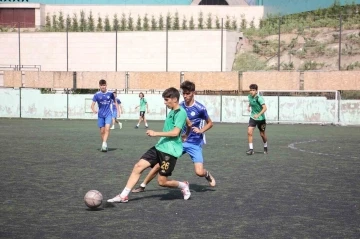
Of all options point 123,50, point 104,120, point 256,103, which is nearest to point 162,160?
point 256,103

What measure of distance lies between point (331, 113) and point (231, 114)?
21.4 feet

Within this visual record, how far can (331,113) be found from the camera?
4075 cm

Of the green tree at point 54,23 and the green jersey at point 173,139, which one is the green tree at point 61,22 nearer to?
the green tree at point 54,23

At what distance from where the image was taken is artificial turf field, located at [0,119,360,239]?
307 inches

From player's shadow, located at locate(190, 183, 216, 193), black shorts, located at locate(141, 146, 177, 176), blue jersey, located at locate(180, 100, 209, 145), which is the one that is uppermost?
blue jersey, located at locate(180, 100, 209, 145)

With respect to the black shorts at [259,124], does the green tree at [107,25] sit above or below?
above

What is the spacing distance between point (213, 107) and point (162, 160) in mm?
33868

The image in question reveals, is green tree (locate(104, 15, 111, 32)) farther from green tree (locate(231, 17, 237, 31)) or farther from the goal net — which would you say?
the goal net

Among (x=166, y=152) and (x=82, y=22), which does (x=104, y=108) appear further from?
(x=82, y=22)

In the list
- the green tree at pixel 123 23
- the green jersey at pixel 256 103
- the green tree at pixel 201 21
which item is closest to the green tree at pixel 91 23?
the green tree at pixel 123 23

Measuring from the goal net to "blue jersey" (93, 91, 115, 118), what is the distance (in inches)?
941

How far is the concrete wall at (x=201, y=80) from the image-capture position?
1955 inches

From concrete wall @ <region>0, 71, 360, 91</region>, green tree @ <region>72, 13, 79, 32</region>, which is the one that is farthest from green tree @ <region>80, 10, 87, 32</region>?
concrete wall @ <region>0, 71, 360, 91</region>

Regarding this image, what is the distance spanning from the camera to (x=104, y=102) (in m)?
18.3
